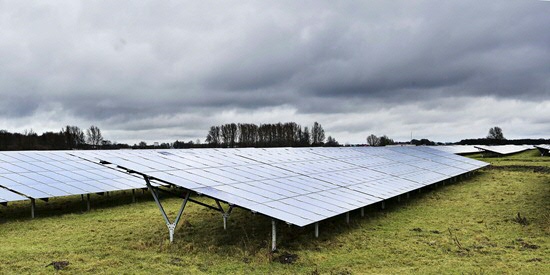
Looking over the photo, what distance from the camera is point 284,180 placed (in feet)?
58.4

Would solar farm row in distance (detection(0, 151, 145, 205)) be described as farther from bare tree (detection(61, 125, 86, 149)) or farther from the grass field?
bare tree (detection(61, 125, 86, 149))

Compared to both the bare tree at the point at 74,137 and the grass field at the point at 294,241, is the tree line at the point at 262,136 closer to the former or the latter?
the bare tree at the point at 74,137

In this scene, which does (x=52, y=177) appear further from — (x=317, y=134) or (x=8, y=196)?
(x=317, y=134)

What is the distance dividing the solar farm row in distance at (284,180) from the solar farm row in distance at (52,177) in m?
6.39

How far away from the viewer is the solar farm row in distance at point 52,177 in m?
21.1

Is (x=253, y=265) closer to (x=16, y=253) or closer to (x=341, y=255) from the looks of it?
(x=341, y=255)

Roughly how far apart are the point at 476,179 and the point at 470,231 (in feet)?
75.8

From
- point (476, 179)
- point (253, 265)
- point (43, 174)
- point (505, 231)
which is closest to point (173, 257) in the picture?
point (253, 265)

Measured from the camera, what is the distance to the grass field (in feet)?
38.8

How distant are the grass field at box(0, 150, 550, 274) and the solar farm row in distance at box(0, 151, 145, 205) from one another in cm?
145

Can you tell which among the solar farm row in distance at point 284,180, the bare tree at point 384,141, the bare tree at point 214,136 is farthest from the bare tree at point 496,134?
the solar farm row in distance at point 284,180

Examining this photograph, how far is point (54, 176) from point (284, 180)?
15542 millimetres

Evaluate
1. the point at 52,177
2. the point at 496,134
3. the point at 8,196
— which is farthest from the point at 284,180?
the point at 496,134

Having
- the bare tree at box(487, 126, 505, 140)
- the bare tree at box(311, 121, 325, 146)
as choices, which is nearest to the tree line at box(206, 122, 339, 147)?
the bare tree at box(311, 121, 325, 146)
